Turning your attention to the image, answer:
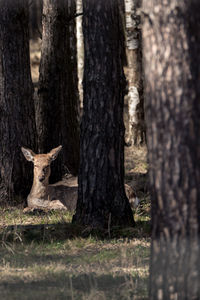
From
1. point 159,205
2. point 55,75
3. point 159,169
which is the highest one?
point 55,75

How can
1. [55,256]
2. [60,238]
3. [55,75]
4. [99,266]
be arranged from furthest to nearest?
[55,75] < [60,238] < [55,256] < [99,266]

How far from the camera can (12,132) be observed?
12336 mm

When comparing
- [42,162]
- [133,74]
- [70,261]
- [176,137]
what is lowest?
[70,261]

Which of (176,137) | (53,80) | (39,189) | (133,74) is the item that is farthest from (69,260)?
(133,74)

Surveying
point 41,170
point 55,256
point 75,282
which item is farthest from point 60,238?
point 41,170

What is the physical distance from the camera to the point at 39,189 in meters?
12.4

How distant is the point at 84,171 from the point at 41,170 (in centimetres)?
330

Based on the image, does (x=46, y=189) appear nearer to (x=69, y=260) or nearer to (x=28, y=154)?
(x=28, y=154)

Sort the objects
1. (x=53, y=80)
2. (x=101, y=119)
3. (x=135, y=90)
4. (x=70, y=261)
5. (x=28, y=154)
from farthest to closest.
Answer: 1. (x=135, y=90)
2. (x=53, y=80)
3. (x=28, y=154)
4. (x=101, y=119)
5. (x=70, y=261)

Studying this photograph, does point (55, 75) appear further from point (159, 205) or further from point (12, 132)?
point (159, 205)

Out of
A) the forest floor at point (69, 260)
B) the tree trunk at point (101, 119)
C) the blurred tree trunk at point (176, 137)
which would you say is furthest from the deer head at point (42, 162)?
the blurred tree trunk at point (176, 137)

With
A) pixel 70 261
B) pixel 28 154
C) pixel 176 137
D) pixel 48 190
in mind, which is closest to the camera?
pixel 176 137

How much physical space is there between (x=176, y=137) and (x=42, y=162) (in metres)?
7.34

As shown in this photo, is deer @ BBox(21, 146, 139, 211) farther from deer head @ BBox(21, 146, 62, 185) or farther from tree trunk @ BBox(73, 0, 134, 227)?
tree trunk @ BBox(73, 0, 134, 227)
